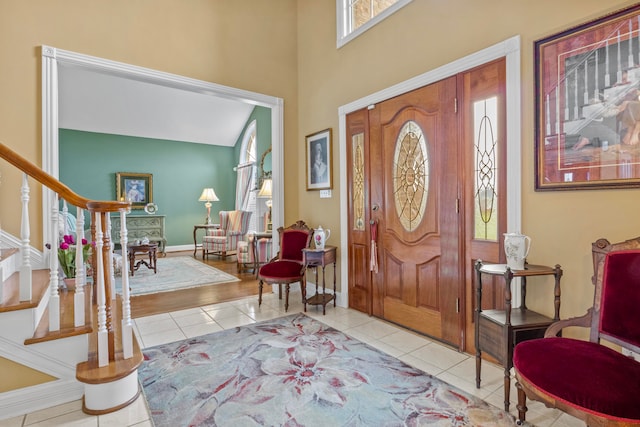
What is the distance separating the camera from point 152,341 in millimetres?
2791

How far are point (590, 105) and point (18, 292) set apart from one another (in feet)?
12.0

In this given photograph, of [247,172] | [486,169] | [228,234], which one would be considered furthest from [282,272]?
[247,172]

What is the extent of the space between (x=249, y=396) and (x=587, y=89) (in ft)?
8.86

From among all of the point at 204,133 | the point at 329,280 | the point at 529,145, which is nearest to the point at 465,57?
the point at 529,145

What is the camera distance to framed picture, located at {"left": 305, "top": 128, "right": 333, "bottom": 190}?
3861 mm

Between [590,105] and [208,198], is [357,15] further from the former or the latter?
[208,198]

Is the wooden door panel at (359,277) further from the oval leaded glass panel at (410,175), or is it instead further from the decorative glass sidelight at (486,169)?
the decorative glass sidelight at (486,169)

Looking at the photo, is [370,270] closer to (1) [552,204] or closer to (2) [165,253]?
(1) [552,204]

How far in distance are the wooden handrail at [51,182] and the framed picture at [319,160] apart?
7.54 ft

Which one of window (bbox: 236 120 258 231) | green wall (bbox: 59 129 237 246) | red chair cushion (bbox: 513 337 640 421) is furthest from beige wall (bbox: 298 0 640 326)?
green wall (bbox: 59 129 237 246)

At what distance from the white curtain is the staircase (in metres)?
5.69

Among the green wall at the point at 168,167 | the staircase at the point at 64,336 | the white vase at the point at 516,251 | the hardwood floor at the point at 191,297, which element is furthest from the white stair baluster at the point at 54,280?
the green wall at the point at 168,167

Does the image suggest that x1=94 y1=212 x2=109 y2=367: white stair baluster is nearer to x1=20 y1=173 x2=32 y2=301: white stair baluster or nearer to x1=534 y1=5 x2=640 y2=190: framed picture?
x1=20 y1=173 x2=32 y2=301: white stair baluster

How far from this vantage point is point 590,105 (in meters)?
1.83
